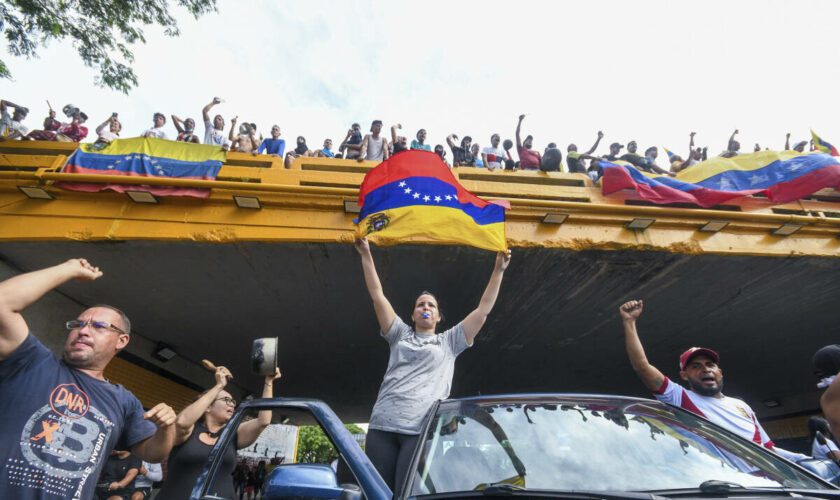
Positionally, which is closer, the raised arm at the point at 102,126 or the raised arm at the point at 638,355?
the raised arm at the point at 638,355

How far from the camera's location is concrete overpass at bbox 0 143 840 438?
4.78 metres

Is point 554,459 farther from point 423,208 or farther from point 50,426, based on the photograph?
point 423,208

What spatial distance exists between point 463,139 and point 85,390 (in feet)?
22.9

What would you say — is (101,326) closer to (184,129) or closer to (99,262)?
(99,262)

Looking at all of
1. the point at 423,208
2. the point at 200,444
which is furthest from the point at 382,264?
the point at 200,444

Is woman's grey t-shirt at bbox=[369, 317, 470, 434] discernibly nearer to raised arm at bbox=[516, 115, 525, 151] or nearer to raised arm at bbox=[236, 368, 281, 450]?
raised arm at bbox=[236, 368, 281, 450]

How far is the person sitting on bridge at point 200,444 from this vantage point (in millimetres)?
2178

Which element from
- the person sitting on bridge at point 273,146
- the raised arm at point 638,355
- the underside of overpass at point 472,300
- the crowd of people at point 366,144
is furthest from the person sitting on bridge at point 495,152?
the raised arm at point 638,355

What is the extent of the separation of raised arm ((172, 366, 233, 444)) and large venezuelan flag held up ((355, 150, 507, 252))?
66.6 inches

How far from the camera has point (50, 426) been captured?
1738mm

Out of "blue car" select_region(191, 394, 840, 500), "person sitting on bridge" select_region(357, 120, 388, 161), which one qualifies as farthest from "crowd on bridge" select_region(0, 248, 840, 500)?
"person sitting on bridge" select_region(357, 120, 388, 161)

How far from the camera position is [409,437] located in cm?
226

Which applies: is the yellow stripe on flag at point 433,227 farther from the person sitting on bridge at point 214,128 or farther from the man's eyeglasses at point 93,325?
the person sitting on bridge at point 214,128

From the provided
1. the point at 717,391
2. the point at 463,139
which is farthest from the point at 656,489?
the point at 463,139
